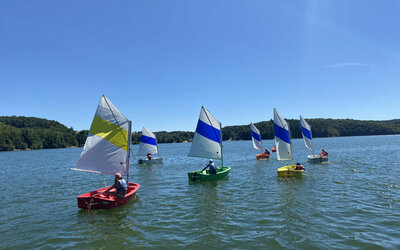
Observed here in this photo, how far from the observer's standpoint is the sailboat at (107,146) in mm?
16611

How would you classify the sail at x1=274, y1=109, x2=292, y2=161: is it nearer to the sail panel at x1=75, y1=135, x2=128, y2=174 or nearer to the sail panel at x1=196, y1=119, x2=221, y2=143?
the sail panel at x1=196, y1=119, x2=221, y2=143

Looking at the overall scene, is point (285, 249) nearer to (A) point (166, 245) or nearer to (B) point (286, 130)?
(A) point (166, 245)

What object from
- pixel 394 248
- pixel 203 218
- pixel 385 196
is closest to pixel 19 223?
pixel 203 218

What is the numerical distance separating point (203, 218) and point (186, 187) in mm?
9367

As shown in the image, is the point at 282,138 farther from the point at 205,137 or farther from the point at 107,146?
the point at 107,146

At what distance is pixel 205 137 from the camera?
1073 inches

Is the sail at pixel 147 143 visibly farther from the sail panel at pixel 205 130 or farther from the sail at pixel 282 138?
the sail at pixel 282 138

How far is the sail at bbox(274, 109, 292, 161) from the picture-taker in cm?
2772

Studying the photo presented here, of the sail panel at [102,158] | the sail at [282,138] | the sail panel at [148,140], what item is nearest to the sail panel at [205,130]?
the sail at [282,138]

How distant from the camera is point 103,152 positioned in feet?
56.3

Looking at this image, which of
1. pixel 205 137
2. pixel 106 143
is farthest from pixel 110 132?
pixel 205 137

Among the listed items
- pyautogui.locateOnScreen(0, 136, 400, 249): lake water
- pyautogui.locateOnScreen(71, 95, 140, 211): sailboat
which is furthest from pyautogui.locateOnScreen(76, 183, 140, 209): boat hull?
pyautogui.locateOnScreen(0, 136, 400, 249): lake water

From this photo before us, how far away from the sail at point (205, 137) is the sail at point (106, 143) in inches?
411

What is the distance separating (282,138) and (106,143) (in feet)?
66.4
